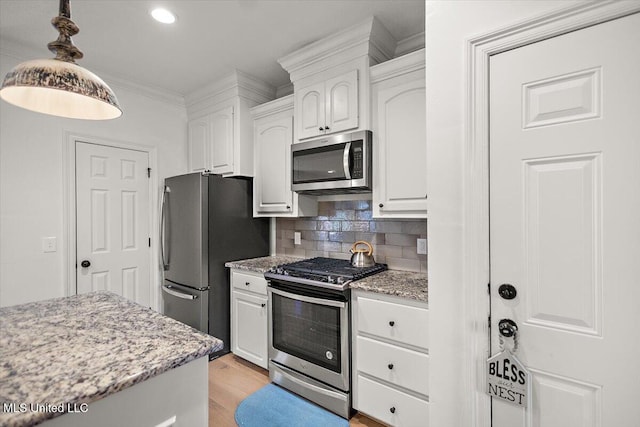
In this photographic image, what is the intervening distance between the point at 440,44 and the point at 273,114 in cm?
174

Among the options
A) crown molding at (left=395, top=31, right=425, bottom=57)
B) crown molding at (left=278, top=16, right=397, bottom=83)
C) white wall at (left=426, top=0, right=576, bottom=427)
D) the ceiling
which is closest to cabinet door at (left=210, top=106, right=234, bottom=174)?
the ceiling

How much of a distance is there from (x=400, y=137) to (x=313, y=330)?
143 centimetres

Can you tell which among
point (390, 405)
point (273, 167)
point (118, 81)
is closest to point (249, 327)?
point (390, 405)

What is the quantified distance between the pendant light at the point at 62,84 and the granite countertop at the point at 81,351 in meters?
0.80

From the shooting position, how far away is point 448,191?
1324mm

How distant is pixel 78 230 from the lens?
2676 mm

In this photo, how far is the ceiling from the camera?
6.18ft

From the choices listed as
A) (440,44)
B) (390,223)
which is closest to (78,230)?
(390,223)

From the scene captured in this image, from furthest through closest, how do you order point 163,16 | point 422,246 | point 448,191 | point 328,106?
→ point 328,106 < point 422,246 < point 163,16 < point 448,191

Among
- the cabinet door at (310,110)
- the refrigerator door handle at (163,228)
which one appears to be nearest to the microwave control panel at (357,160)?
the cabinet door at (310,110)

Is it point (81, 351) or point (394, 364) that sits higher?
point (81, 351)

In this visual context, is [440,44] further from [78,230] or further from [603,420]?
[78,230]

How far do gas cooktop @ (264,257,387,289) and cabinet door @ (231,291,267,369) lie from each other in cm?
38

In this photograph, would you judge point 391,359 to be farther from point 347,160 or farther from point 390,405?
point 347,160
